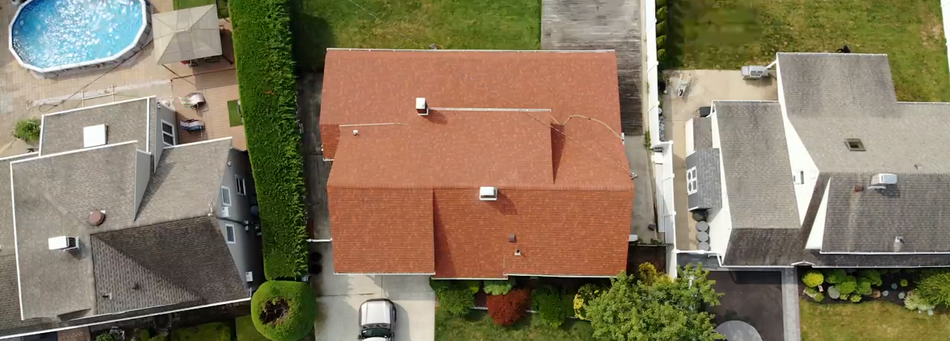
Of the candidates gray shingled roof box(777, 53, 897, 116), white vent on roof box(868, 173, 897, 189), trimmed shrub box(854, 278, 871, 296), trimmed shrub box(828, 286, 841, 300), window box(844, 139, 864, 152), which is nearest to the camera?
white vent on roof box(868, 173, 897, 189)

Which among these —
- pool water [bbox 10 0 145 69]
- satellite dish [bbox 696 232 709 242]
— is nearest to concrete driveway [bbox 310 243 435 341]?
satellite dish [bbox 696 232 709 242]

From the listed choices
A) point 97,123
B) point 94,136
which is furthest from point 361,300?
point 97,123

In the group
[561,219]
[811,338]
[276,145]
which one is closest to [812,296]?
[811,338]

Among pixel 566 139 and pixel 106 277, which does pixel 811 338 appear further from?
pixel 106 277

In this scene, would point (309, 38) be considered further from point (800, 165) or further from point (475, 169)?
point (800, 165)

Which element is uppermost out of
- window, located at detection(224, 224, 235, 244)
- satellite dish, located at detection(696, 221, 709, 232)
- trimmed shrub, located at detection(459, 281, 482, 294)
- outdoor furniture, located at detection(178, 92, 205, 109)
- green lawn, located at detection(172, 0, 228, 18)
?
green lawn, located at detection(172, 0, 228, 18)

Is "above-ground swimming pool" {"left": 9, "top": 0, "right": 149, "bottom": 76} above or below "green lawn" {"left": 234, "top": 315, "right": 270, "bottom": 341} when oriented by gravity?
above

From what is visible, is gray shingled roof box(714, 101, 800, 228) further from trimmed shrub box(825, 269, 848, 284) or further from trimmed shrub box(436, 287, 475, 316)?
trimmed shrub box(436, 287, 475, 316)
